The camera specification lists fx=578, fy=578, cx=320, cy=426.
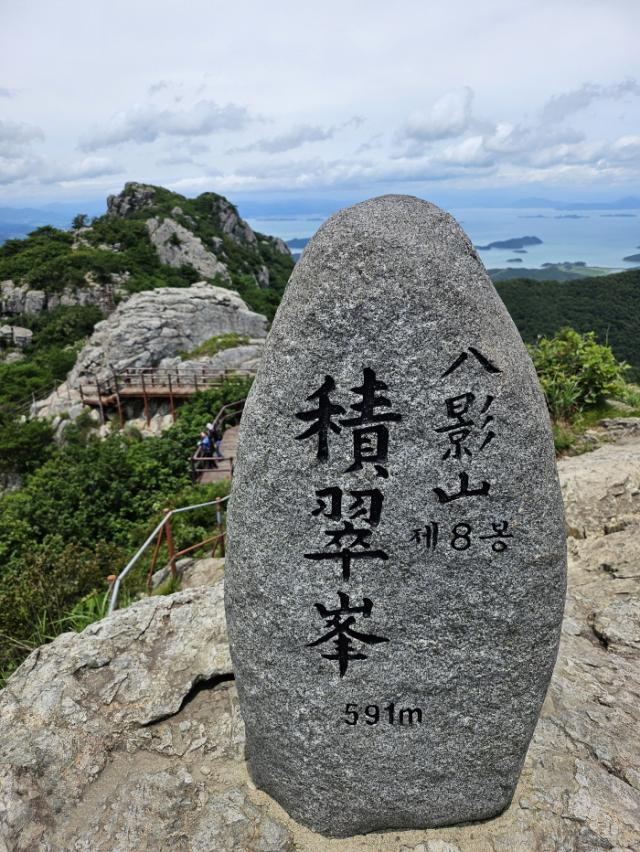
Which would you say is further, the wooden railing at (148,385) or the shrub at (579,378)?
the wooden railing at (148,385)

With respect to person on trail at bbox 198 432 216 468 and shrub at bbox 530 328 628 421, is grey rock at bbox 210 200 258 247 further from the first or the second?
shrub at bbox 530 328 628 421

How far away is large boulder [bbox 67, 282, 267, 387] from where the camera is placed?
2642 centimetres

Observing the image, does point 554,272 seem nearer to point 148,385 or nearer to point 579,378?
point 148,385

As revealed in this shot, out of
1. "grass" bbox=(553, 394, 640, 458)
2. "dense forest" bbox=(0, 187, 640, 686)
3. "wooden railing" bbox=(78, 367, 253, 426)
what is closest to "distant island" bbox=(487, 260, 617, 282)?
"dense forest" bbox=(0, 187, 640, 686)

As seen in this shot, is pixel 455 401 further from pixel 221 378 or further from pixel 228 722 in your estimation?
pixel 221 378

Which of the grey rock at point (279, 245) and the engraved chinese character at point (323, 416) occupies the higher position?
the grey rock at point (279, 245)

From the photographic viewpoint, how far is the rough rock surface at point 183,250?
42.1 m

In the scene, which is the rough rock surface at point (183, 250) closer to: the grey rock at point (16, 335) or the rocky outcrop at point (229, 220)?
the rocky outcrop at point (229, 220)

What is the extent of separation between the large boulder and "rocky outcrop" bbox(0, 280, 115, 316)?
8.10m

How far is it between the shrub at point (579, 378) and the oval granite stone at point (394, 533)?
8.53 metres

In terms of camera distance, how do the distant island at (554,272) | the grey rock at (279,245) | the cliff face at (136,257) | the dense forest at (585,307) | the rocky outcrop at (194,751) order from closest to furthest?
the rocky outcrop at (194,751), the dense forest at (585,307), the cliff face at (136,257), the grey rock at (279,245), the distant island at (554,272)

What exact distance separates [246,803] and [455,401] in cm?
335

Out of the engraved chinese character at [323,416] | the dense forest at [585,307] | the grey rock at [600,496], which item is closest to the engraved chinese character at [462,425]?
the engraved chinese character at [323,416]

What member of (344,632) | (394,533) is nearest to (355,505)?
(394,533)
